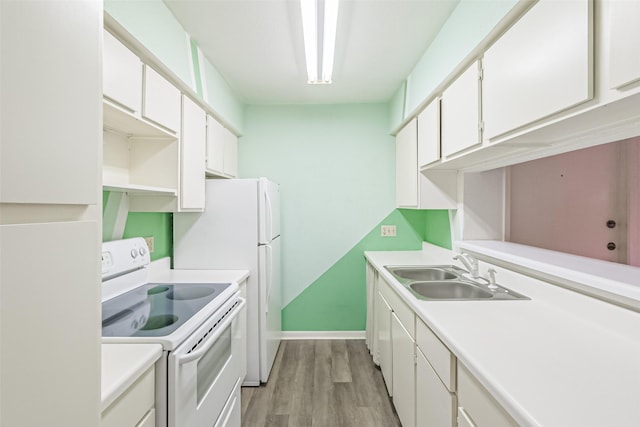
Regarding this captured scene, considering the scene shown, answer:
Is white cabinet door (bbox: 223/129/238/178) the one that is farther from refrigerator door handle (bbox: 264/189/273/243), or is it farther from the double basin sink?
the double basin sink

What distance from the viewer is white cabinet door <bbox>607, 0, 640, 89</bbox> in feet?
2.38

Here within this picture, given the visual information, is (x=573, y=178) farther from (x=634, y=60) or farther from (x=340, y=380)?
(x=340, y=380)

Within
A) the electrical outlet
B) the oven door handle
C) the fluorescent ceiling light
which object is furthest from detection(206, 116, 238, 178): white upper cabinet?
the oven door handle

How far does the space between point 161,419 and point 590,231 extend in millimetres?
2400

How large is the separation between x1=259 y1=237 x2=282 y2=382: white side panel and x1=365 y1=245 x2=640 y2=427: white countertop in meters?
1.25

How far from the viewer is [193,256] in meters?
2.32

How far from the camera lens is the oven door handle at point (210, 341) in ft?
3.56

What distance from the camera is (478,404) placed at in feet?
2.89

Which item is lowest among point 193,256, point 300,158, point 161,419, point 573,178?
point 161,419

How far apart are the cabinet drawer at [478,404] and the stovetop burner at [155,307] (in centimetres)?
107

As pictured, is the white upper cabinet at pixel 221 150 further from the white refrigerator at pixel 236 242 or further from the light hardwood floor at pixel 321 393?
the light hardwood floor at pixel 321 393

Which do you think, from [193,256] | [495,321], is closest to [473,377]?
[495,321]

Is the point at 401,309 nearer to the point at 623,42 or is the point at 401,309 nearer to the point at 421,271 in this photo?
the point at 421,271

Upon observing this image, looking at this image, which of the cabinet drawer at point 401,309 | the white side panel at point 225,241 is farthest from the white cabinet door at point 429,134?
the white side panel at point 225,241
